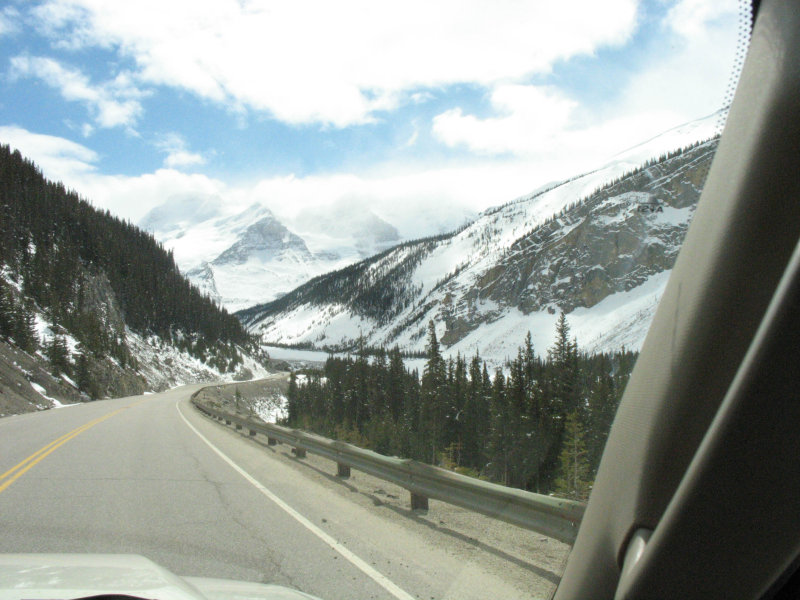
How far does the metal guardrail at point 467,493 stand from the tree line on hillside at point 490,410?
1.10 ft

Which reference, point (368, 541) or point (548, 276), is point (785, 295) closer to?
point (368, 541)

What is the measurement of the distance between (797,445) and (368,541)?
19.0 ft

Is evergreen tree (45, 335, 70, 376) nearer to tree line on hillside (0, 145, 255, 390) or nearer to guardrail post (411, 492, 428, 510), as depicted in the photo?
tree line on hillside (0, 145, 255, 390)

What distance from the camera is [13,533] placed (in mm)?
6324

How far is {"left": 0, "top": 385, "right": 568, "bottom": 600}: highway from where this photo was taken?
535 cm

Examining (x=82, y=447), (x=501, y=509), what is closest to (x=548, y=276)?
(x=501, y=509)

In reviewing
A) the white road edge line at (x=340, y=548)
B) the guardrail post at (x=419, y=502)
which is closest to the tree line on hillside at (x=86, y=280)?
the white road edge line at (x=340, y=548)

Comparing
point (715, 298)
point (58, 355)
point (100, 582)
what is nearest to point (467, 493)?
point (100, 582)

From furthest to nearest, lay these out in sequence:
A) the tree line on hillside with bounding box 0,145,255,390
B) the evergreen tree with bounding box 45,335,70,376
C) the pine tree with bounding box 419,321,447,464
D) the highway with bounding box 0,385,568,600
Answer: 1. the tree line on hillside with bounding box 0,145,255,390
2. the pine tree with bounding box 419,321,447,464
3. the evergreen tree with bounding box 45,335,70,376
4. the highway with bounding box 0,385,568,600

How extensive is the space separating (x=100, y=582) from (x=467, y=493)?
4.48 m

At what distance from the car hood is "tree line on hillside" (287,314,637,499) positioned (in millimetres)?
2280

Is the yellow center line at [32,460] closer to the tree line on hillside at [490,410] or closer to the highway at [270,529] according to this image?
the highway at [270,529]

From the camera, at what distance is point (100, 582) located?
3.11 meters

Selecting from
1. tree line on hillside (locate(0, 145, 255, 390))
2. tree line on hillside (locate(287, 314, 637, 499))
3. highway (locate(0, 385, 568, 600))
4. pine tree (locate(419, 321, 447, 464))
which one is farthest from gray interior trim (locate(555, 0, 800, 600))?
tree line on hillside (locate(0, 145, 255, 390))
